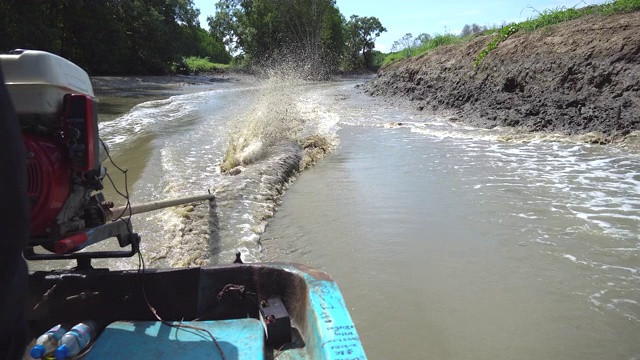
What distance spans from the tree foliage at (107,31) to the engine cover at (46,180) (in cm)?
2379

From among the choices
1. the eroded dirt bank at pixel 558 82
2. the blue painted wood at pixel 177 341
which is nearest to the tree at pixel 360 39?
the eroded dirt bank at pixel 558 82

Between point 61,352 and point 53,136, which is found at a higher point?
point 53,136

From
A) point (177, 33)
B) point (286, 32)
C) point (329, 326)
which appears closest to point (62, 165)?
point (329, 326)

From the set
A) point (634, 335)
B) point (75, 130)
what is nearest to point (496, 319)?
point (634, 335)

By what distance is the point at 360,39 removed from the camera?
209 feet

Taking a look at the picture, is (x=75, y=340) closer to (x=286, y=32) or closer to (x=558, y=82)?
(x=558, y=82)

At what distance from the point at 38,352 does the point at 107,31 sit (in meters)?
36.1

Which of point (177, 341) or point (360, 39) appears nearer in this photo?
point (177, 341)

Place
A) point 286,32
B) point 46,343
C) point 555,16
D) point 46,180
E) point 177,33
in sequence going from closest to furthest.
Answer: point 46,180 → point 46,343 → point 555,16 → point 177,33 → point 286,32

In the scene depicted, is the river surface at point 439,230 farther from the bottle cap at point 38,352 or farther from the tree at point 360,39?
the tree at point 360,39

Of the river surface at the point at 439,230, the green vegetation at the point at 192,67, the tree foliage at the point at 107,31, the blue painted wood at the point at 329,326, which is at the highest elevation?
the tree foliage at the point at 107,31

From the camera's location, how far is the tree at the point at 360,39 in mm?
62156

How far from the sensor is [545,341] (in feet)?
9.79

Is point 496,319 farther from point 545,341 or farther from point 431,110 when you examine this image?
point 431,110
